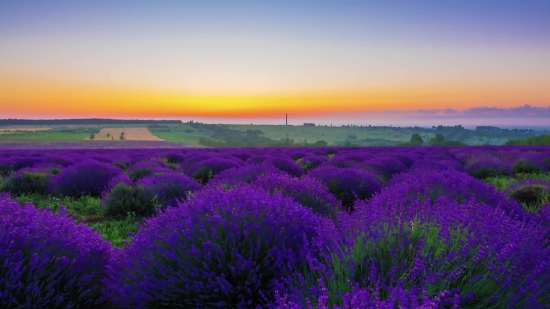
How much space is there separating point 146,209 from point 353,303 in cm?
516

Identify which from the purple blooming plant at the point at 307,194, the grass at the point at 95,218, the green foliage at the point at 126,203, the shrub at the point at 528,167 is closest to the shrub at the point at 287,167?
the green foliage at the point at 126,203

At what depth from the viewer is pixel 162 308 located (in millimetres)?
2467

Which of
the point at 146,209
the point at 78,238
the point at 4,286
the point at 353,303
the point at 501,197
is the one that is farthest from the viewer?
the point at 146,209

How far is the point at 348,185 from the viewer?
20.8 feet

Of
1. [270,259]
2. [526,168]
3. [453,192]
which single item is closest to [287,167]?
[453,192]

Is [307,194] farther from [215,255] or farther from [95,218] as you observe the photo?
[95,218]

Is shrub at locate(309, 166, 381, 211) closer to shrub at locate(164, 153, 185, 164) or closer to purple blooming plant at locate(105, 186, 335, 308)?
purple blooming plant at locate(105, 186, 335, 308)

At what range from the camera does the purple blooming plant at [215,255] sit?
2.40m

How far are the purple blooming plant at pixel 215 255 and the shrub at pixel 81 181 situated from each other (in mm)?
5615

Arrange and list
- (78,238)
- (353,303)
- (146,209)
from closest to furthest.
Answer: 1. (353,303)
2. (78,238)
3. (146,209)

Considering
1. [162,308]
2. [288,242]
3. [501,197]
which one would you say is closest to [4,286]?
[162,308]

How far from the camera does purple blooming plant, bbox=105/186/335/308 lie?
2.40m

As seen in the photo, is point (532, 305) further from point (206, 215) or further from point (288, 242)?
point (206, 215)

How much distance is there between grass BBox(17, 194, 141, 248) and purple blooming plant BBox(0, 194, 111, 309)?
36.2 inches
